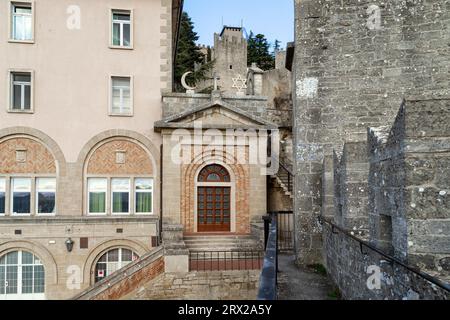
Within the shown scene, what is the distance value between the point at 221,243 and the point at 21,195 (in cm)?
811

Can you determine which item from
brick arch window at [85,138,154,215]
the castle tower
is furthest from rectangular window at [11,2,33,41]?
the castle tower

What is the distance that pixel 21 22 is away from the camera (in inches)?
619

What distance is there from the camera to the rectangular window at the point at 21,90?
1555 centimetres

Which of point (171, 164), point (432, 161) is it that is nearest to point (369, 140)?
point (432, 161)

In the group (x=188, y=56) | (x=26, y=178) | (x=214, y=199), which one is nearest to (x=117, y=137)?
(x=26, y=178)

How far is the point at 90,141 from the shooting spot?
15.6 metres

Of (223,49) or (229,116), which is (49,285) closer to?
(229,116)

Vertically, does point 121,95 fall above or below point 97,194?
above

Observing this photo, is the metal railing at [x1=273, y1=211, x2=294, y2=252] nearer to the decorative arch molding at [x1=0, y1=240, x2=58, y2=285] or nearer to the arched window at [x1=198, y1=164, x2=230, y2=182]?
the arched window at [x1=198, y1=164, x2=230, y2=182]

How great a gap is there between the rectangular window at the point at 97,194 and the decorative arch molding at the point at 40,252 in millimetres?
2280

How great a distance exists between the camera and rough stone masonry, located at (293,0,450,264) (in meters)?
9.03

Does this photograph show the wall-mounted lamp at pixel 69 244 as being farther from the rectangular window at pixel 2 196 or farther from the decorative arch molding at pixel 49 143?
the rectangular window at pixel 2 196

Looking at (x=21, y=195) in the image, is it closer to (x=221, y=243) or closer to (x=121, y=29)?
(x=121, y=29)

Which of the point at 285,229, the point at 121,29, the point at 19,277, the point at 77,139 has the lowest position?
the point at 19,277
